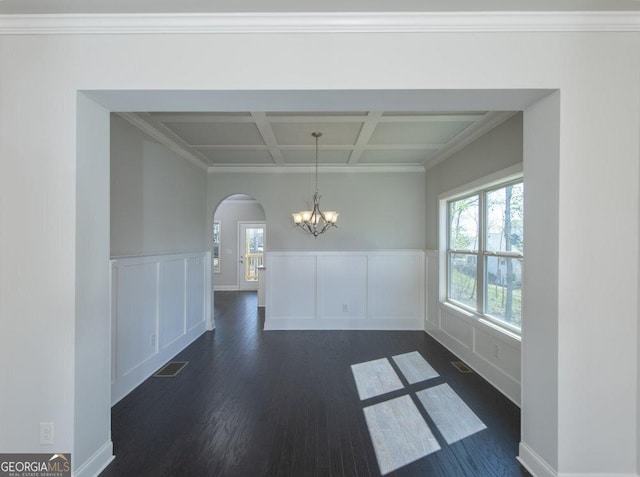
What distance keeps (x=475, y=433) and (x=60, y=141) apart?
134 inches

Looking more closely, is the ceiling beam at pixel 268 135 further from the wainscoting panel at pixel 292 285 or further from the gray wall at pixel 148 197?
the wainscoting panel at pixel 292 285

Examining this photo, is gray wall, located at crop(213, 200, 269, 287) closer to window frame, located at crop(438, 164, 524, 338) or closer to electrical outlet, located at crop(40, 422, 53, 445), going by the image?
window frame, located at crop(438, 164, 524, 338)

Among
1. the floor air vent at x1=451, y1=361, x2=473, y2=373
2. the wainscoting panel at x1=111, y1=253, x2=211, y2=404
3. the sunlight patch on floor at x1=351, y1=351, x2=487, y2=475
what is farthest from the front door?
the floor air vent at x1=451, y1=361, x2=473, y2=373

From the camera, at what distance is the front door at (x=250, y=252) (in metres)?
9.88

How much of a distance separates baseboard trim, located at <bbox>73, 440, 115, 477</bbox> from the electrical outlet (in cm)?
24

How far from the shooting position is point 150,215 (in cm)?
362

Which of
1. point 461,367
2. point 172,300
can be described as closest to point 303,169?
point 172,300

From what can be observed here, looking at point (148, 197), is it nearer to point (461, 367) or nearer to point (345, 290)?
point (345, 290)

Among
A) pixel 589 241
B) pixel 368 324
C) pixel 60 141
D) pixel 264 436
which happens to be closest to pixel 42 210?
pixel 60 141

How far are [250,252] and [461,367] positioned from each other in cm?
732

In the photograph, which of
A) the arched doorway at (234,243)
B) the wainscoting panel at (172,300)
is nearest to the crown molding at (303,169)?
the wainscoting panel at (172,300)

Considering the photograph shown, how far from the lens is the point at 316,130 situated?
367 cm

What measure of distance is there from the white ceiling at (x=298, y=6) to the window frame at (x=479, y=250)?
1.34m

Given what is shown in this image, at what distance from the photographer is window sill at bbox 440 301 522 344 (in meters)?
3.02
